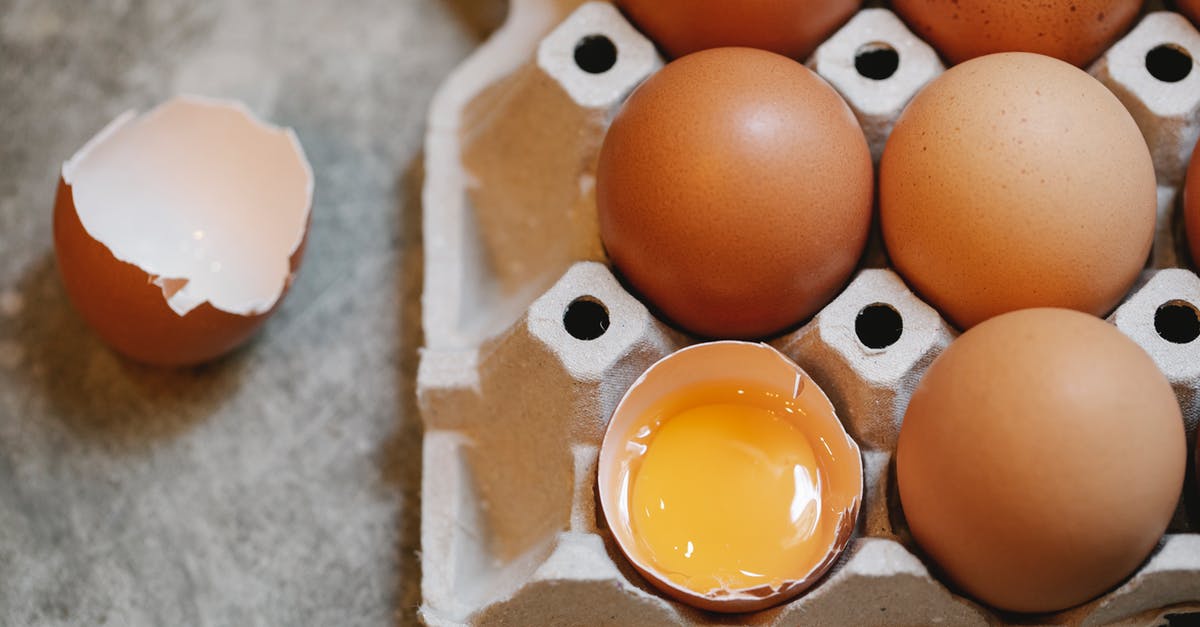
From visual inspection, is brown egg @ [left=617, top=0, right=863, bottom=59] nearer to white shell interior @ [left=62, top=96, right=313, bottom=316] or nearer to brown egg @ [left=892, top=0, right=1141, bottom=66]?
brown egg @ [left=892, top=0, right=1141, bottom=66]

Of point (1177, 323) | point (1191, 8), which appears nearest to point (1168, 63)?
point (1191, 8)

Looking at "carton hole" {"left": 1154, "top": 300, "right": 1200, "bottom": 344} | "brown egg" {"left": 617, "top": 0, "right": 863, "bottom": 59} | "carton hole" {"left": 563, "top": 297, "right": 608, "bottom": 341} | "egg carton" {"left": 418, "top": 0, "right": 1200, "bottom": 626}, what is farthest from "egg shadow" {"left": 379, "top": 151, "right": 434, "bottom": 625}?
"carton hole" {"left": 1154, "top": 300, "right": 1200, "bottom": 344}

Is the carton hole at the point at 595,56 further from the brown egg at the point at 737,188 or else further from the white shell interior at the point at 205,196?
the white shell interior at the point at 205,196

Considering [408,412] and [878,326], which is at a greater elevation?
[878,326]

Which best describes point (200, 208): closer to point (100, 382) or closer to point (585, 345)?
point (100, 382)

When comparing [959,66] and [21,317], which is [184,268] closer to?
[21,317]

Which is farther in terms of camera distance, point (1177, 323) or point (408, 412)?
point (408, 412)
